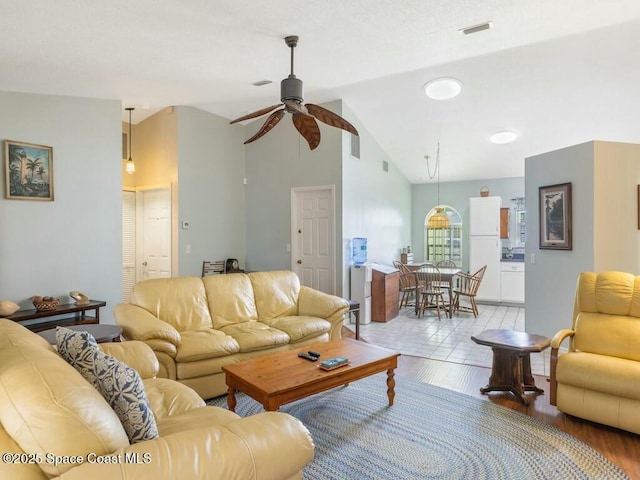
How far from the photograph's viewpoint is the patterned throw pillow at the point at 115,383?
1.42 metres

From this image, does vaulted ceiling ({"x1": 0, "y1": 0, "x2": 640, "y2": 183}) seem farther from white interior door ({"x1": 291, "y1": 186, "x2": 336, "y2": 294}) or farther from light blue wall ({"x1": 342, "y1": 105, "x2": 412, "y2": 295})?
white interior door ({"x1": 291, "y1": 186, "x2": 336, "y2": 294})

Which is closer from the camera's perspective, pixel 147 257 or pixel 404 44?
pixel 404 44

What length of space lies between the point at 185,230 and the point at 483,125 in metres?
4.82

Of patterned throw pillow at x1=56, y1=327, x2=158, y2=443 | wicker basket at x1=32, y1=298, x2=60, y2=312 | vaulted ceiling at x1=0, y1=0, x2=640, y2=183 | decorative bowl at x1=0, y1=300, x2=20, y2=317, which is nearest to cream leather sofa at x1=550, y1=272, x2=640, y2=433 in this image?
vaulted ceiling at x1=0, y1=0, x2=640, y2=183

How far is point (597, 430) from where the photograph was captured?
2561 millimetres

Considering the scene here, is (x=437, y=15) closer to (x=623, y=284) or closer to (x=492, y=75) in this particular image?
(x=492, y=75)

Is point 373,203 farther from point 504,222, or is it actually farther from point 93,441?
point 93,441

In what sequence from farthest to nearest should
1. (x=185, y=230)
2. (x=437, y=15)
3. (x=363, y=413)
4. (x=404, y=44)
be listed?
(x=185, y=230)
(x=404, y=44)
(x=437, y=15)
(x=363, y=413)

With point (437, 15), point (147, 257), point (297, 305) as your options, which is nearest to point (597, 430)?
point (297, 305)

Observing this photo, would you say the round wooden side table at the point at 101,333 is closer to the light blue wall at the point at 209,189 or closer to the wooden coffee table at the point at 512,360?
the light blue wall at the point at 209,189

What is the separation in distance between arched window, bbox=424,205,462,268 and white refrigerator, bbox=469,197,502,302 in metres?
0.82

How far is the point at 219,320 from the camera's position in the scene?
3.72 metres

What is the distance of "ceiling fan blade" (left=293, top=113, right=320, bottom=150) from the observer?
309 cm

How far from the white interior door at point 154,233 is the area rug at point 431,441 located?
3324mm
